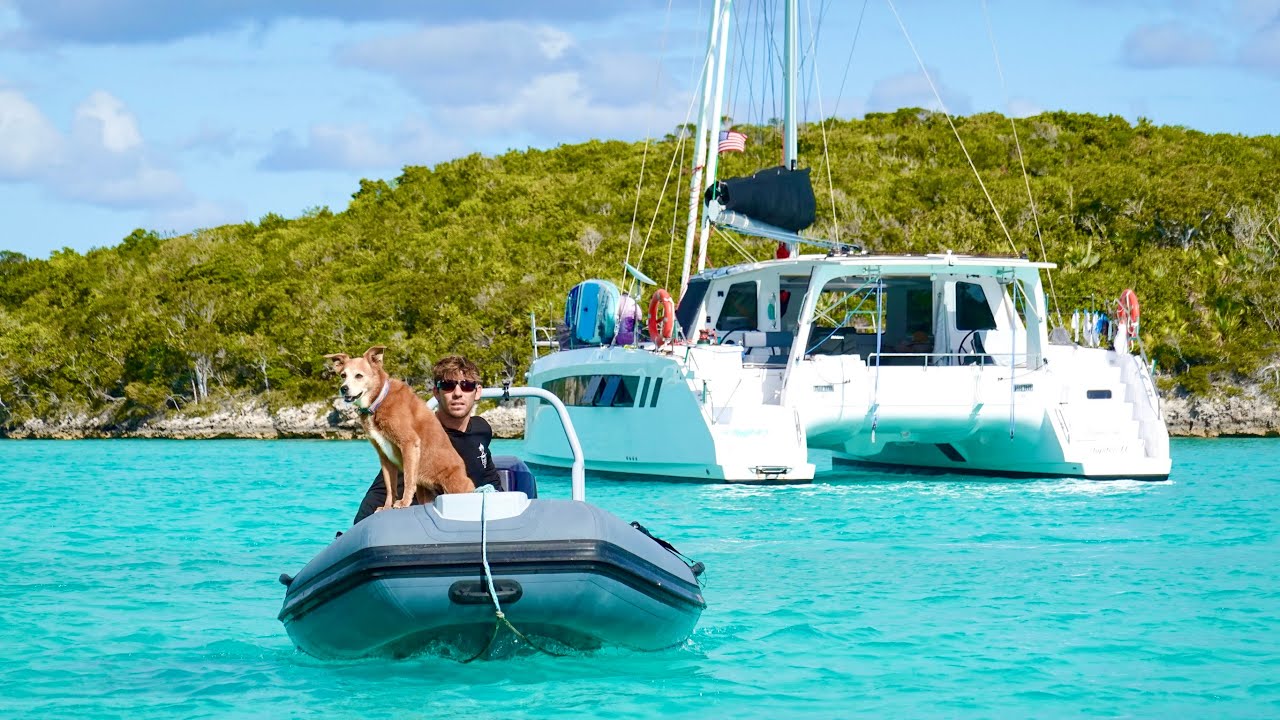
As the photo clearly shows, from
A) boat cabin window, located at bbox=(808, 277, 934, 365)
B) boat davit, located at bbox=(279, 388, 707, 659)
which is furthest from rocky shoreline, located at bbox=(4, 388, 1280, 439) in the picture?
boat davit, located at bbox=(279, 388, 707, 659)

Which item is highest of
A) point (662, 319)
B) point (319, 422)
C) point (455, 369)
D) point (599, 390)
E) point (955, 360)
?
point (662, 319)

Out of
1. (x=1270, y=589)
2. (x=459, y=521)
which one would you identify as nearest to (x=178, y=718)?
(x=459, y=521)

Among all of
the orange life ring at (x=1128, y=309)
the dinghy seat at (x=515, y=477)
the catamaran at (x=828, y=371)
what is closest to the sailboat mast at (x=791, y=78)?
the catamaran at (x=828, y=371)

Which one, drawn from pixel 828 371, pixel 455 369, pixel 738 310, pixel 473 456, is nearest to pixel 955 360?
pixel 828 371

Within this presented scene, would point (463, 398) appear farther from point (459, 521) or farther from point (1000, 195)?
point (1000, 195)

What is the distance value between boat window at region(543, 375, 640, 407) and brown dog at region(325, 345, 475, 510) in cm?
1231

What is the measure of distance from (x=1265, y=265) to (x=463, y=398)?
36649 millimetres

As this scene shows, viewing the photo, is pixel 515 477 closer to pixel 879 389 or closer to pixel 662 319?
pixel 879 389

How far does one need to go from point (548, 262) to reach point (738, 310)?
24854 millimetres

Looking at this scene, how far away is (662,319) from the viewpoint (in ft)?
61.9

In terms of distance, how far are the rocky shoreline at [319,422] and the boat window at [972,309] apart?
16995mm

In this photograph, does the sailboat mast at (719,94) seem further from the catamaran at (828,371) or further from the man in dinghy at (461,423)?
the man in dinghy at (461,423)

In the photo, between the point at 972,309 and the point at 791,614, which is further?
the point at 972,309

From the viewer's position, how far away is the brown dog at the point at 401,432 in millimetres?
6645
